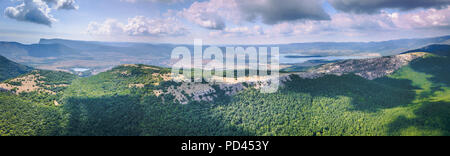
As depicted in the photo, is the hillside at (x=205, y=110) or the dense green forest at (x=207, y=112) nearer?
the dense green forest at (x=207, y=112)

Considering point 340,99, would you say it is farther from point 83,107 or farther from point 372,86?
point 83,107

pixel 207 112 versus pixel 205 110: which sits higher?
pixel 205 110

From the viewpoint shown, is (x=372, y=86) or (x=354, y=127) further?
(x=372, y=86)

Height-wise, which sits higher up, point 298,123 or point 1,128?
point 1,128

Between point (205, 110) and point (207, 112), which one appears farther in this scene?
point (205, 110)

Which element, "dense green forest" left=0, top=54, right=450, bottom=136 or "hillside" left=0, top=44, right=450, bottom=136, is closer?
"dense green forest" left=0, top=54, right=450, bottom=136
